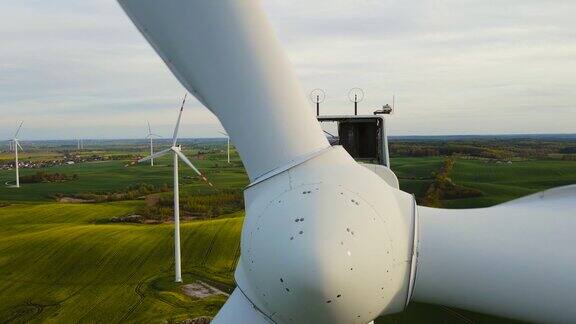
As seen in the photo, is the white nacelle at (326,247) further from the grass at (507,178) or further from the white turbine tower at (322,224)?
the grass at (507,178)

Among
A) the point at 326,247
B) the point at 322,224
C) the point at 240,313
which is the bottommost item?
the point at 240,313

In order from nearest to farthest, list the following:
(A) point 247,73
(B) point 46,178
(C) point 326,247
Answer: (C) point 326,247
(A) point 247,73
(B) point 46,178

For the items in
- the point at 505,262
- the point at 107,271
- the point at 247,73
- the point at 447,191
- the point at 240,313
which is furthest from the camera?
the point at 447,191

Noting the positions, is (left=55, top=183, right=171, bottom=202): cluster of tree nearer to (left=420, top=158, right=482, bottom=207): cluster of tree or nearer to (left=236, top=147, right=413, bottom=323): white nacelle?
(left=420, top=158, right=482, bottom=207): cluster of tree

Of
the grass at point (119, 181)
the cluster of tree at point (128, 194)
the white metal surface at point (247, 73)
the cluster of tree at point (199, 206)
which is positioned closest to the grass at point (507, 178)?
the cluster of tree at point (199, 206)

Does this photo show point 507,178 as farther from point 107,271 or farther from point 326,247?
point 326,247

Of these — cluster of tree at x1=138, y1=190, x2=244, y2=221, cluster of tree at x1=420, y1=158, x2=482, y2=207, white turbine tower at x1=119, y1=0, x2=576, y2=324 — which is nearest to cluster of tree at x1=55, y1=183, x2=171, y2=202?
cluster of tree at x1=138, y1=190, x2=244, y2=221

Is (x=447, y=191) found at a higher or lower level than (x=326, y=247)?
lower

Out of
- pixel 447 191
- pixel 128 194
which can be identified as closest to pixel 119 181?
pixel 128 194
